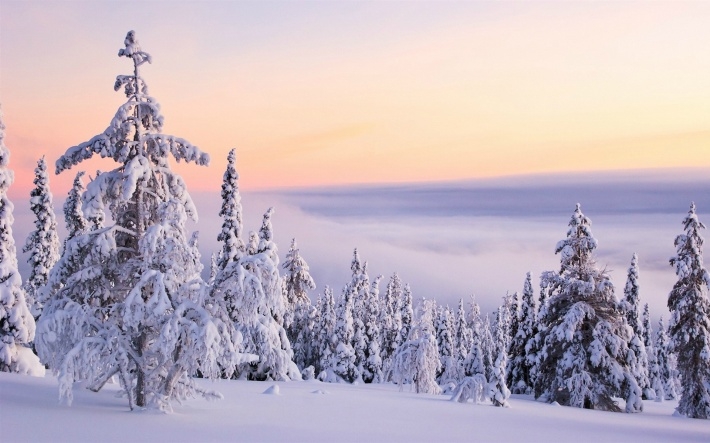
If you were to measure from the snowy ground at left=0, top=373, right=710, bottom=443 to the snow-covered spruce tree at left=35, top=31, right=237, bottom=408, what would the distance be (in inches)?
40.4

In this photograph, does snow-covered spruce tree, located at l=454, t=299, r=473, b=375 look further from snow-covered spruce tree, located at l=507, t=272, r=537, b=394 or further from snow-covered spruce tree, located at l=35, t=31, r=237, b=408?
snow-covered spruce tree, located at l=35, t=31, r=237, b=408

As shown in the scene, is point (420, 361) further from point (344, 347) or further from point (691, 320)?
point (344, 347)

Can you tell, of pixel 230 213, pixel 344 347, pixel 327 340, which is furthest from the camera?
pixel 327 340

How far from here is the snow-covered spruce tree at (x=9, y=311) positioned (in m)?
29.2

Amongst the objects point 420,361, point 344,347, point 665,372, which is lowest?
point 665,372

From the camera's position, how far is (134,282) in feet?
58.5

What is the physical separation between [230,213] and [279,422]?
86.4ft

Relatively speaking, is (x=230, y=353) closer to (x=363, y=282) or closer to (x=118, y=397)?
(x=118, y=397)

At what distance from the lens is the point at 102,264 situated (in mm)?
17484

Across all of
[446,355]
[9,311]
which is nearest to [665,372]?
[446,355]

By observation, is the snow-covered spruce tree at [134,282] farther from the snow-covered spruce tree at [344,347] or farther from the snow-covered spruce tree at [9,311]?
the snow-covered spruce tree at [344,347]

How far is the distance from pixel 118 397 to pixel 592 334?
29278 millimetres

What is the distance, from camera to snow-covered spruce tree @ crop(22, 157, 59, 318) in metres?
48.4

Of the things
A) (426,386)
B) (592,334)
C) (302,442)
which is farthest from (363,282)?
(302,442)
